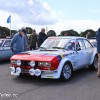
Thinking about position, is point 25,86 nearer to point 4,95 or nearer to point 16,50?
point 4,95

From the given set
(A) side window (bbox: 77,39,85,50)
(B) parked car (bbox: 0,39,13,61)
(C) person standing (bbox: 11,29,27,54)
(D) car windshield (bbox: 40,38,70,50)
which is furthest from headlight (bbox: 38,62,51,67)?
(B) parked car (bbox: 0,39,13,61)

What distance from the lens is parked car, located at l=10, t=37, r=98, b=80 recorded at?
7992mm

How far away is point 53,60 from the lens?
311 inches

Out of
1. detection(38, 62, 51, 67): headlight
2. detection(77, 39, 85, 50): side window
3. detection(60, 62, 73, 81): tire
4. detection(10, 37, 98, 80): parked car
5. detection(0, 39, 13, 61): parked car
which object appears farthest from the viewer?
detection(0, 39, 13, 61): parked car

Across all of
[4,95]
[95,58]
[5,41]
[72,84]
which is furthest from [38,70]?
[5,41]

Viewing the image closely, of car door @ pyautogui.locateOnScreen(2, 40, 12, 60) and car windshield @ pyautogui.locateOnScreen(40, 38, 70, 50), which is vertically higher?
car windshield @ pyautogui.locateOnScreen(40, 38, 70, 50)

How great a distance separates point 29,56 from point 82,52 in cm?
229

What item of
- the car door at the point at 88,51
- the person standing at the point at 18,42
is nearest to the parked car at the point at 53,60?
the car door at the point at 88,51

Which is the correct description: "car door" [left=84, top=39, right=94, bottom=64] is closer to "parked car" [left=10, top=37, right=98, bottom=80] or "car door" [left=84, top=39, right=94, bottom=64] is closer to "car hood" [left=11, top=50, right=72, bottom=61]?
"parked car" [left=10, top=37, right=98, bottom=80]

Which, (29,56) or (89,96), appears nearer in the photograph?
(89,96)

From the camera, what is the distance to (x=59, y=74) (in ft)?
26.5

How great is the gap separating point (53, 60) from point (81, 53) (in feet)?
6.70

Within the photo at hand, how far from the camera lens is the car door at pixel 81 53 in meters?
9.45

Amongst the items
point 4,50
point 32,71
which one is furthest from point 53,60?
point 4,50
